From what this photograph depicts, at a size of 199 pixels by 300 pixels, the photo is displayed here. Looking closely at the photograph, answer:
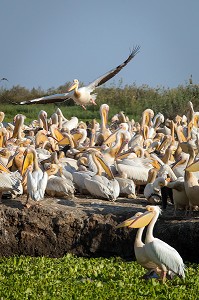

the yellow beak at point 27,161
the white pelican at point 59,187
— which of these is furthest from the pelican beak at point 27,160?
the white pelican at point 59,187

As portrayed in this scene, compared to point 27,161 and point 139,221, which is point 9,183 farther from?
point 139,221

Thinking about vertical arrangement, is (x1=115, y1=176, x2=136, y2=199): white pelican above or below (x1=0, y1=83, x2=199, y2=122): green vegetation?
below

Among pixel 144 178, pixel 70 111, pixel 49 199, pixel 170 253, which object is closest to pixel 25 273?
pixel 170 253

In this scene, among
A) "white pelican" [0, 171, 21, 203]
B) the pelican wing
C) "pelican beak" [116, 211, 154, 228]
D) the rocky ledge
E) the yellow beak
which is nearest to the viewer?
the pelican wing

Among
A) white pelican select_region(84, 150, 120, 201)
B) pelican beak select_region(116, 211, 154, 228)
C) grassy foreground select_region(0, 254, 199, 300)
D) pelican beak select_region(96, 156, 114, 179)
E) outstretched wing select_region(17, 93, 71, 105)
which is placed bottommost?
grassy foreground select_region(0, 254, 199, 300)

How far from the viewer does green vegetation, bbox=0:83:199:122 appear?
24531 millimetres

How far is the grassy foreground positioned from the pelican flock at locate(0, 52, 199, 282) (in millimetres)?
296

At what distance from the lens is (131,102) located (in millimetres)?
27516

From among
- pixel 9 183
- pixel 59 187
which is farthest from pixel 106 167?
pixel 9 183

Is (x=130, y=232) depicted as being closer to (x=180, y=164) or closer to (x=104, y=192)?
(x=104, y=192)

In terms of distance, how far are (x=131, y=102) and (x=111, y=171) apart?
15518 mm

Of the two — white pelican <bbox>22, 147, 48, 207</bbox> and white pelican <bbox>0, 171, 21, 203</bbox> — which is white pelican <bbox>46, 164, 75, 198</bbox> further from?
white pelican <bbox>0, 171, 21, 203</bbox>

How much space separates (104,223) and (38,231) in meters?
0.72

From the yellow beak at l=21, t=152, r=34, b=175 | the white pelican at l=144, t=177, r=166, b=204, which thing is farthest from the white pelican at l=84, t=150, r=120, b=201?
the yellow beak at l=21, t=152, r=34, b=175
